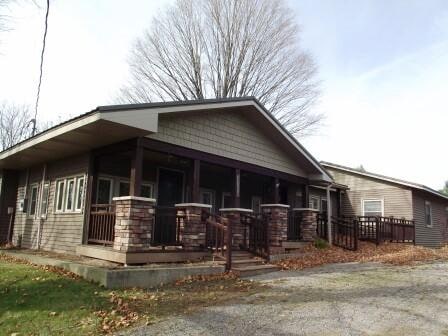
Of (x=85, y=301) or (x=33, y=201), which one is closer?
(x=85, y=301)

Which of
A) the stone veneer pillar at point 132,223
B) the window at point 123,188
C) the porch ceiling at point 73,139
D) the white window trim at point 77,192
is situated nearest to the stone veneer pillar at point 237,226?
the stone veneer pillar at point 132,223

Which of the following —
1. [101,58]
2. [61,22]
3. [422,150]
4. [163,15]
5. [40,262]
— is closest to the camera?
[61,22]

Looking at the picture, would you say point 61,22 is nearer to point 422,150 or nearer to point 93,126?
point 93,126

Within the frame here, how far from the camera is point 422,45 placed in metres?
12.8

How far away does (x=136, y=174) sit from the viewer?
9172mm

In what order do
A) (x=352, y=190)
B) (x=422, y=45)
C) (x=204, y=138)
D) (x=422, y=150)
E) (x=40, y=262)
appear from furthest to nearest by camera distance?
(x=422, y=150) < (x=352, y=190) < (x=422, y=45) < (x=204, y=138) < (x=40, y=262)

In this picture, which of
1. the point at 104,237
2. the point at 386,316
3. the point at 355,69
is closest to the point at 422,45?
the point at 355,69

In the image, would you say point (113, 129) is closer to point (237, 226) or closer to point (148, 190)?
point (148, 190)

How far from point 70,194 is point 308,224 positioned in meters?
8.17

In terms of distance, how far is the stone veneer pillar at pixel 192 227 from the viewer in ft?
31.5

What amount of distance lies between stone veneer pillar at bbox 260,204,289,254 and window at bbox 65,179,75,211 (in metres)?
5.95

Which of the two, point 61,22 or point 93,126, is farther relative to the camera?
point 93,126

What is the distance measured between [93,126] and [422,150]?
36.2 metres

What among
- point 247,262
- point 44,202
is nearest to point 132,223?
point 247,262
